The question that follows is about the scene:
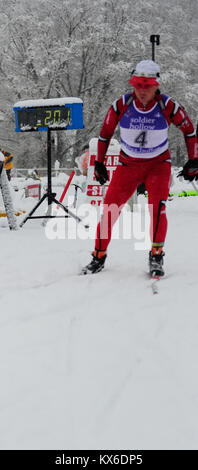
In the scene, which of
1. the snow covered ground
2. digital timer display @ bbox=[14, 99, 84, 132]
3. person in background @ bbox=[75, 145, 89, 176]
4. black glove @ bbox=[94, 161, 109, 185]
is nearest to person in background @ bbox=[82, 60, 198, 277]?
black glove @ bbox=[94, 161, 109, 185]

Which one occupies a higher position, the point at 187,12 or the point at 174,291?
the point at 187,12

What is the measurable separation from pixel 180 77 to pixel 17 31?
937cm

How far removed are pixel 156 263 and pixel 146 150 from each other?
94 cm

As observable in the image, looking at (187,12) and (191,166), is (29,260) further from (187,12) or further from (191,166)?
(187,12)

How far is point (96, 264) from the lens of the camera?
346cm

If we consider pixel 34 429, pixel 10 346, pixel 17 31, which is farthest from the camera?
pixel 17 31

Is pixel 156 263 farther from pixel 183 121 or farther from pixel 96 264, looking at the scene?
pixel 183 121

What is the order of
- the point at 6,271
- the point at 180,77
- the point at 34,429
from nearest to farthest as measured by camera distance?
the point at 34,429
the point at 6,271
the point at 180,77

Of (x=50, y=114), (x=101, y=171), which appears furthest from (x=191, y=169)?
(x=50, y=114)

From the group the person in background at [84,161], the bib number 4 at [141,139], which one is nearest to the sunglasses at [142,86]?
the bib number 4 at [141,139]

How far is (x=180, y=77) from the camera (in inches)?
906

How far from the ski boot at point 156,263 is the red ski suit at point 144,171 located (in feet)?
0.28

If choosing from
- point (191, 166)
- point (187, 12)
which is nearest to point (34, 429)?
point (191, 166)

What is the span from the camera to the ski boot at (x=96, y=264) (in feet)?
11.2
